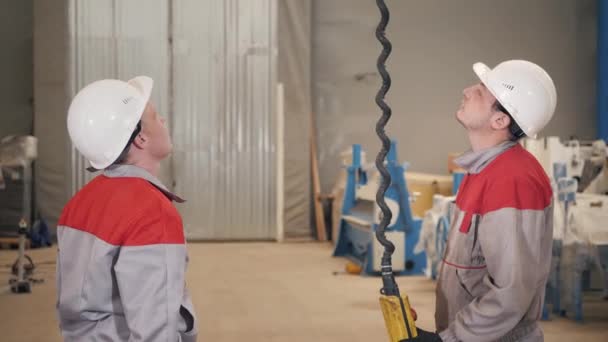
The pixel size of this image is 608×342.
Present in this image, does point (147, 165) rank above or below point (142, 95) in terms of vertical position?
below

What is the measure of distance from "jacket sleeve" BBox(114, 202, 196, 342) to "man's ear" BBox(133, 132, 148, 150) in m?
0.26

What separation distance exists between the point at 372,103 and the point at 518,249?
800 cm

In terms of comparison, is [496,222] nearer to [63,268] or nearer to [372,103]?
[63,268]

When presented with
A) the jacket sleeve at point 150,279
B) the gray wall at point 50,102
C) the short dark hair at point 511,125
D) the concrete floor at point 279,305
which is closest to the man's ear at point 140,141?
the jacket sleeve at point 150,279

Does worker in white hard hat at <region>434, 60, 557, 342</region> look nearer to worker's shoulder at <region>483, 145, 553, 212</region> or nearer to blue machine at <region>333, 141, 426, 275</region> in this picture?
worker's shoulder at <region>483, 145, 553, 212</region>

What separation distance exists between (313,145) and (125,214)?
775 cm

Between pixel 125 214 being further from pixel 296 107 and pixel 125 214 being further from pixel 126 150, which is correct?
pixel 296 107

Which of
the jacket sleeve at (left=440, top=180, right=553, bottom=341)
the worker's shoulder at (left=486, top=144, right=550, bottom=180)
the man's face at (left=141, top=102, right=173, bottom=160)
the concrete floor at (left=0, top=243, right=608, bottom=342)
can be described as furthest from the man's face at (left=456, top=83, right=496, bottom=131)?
the concrete floor at (left=0, top=243, right=608, bottom=342)

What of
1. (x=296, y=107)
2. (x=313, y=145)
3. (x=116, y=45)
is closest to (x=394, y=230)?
(x=313, y=145)

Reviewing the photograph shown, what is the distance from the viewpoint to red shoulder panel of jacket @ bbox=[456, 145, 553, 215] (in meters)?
1.73

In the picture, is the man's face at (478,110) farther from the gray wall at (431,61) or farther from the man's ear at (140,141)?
the gray wall at (431,61)

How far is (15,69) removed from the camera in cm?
917

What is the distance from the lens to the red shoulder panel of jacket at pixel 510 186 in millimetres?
1730

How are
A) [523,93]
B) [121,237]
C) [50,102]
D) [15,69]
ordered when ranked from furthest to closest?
[15,69]
[50,102]
[523,93]
[121,237]
